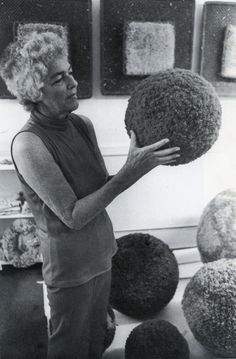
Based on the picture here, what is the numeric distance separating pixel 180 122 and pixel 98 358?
0.74m

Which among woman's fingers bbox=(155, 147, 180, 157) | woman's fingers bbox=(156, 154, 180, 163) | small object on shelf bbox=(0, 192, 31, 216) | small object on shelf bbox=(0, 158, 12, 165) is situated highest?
woman's fingers bbox=(155, 147, 180, 157)

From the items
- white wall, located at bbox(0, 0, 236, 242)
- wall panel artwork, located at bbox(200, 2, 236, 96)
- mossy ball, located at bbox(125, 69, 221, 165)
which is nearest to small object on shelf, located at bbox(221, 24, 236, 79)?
wall panel artwork, located at bbox(200, 2, 236, 96)

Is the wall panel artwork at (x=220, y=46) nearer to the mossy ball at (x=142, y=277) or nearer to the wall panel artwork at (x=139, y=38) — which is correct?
the wall panel artwork at (x=139, y=38)

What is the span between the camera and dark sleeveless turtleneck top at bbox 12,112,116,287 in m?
0.99

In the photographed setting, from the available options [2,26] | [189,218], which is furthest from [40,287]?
[2,26]

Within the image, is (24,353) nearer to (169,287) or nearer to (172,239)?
(169,287)

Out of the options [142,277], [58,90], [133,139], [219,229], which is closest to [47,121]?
[58,90]

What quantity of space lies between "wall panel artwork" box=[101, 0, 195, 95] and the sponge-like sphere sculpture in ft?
1.85

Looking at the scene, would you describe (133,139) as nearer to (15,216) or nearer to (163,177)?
(163,177)

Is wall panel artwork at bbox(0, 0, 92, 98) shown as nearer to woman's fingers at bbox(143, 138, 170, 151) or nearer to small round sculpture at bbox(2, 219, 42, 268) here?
small round sculpture at bbox(2, 219, 42, 268)

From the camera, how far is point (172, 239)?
76.0 inches

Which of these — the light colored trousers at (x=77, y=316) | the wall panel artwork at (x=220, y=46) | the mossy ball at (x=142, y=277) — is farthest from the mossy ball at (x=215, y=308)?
the wall panel artwork at (x=220, y=46)

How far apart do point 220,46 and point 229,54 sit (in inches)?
2.2

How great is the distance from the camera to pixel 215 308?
1.18m
